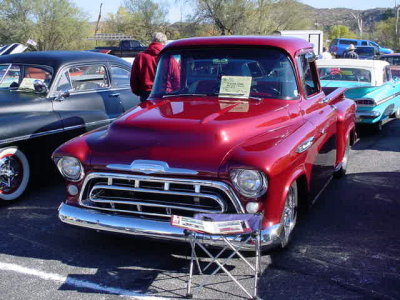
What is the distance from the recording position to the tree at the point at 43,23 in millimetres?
34094

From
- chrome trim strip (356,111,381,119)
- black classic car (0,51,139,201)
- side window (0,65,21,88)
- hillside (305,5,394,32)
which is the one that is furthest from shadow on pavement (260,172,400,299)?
hillside (305,5,394,32)

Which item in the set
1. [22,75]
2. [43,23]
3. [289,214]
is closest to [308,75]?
[289,214]

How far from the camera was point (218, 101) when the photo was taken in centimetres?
446

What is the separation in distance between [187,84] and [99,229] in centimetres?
171

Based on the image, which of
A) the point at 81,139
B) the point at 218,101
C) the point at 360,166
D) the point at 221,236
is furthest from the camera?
the point at 360,166

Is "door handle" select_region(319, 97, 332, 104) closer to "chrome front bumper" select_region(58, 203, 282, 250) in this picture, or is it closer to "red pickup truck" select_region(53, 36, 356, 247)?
"red pickup truck" select_region(53, 36, 356, 247)

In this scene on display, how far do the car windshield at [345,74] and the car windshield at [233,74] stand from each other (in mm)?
5084

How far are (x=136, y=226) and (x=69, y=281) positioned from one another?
0.63 metres

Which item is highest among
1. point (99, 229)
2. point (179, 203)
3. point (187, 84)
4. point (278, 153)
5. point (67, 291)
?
point (187, 84)

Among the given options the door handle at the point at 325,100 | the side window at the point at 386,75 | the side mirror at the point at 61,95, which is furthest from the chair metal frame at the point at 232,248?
the side window at the point at 386,75

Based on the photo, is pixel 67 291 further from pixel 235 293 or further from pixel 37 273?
pixel 235 293

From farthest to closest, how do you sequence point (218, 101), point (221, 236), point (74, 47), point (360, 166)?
point (74, 47), point (360, 166), point (218, 101), point (221, 236)

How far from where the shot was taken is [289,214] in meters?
3.96

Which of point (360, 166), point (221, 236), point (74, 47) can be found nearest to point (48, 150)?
point (221, 236)
